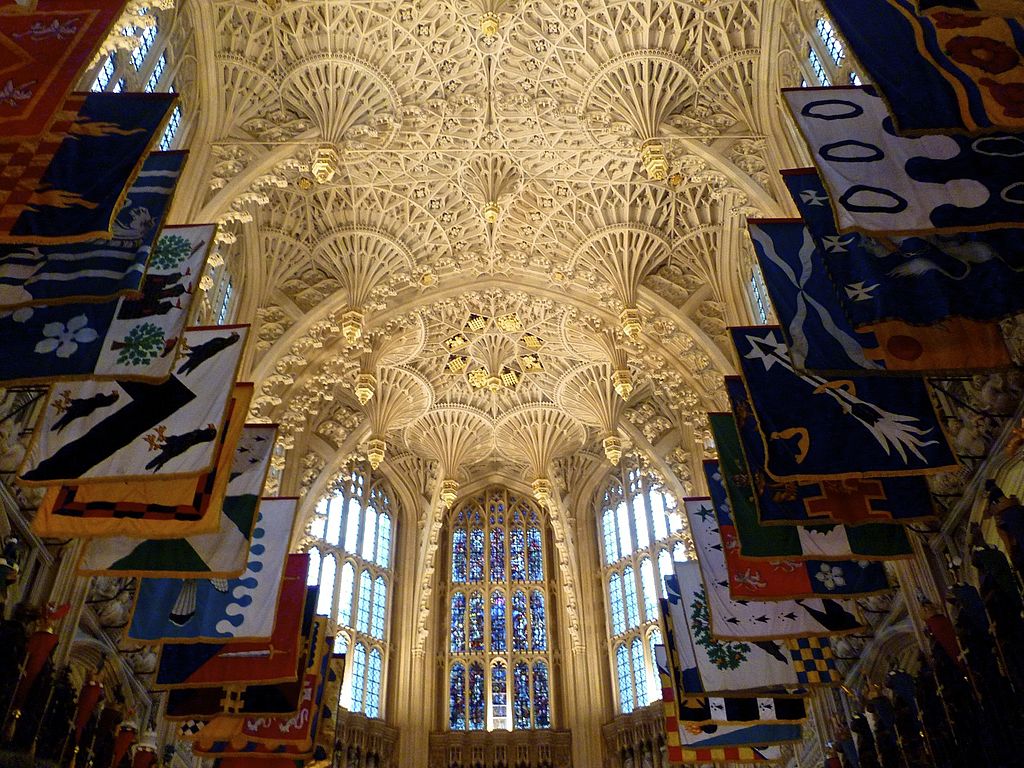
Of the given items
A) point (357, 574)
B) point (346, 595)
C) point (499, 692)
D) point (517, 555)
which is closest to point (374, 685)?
point (346, 595)

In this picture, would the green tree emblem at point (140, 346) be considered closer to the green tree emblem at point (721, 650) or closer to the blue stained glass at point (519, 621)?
the green tree emblem at point (721, 650)

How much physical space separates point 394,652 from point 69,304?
24.7m

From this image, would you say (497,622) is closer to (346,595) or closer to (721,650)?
(346,595)

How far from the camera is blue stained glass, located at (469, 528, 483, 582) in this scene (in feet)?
113

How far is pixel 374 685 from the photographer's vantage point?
100 ft

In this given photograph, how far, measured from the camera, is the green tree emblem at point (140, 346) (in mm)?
9109

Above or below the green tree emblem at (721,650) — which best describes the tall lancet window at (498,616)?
above

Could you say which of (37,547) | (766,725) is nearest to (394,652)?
(766,725)

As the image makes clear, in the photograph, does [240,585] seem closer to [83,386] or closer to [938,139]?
[83,386]

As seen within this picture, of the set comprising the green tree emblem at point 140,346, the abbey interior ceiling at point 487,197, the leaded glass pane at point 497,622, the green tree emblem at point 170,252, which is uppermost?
the abbey interior ceiling at point 487,197

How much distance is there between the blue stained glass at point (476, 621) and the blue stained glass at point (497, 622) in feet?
1.31

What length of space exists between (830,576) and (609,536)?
67.6 ft

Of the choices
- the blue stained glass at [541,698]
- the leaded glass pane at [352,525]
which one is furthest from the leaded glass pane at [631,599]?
the leaded glass pane at [352,525]

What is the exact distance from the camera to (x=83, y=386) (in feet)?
34.7
